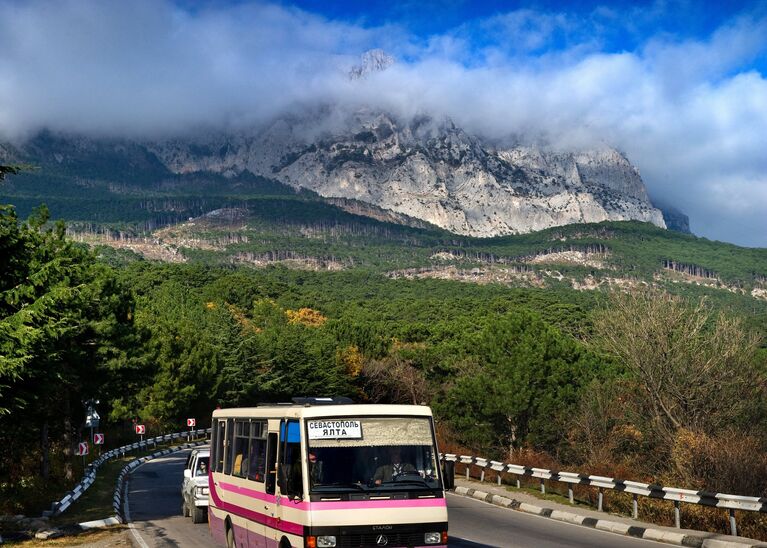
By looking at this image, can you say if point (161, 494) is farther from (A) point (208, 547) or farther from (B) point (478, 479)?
(A) point (208, 547)

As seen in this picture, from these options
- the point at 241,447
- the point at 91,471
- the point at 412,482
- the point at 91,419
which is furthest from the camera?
the point at 91,419

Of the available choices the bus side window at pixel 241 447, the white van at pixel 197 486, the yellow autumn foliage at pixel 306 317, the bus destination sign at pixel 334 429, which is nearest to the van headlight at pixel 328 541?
the bus destination sign at pixel 334 429

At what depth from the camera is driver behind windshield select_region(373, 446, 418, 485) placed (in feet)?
44.0

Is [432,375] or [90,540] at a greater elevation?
[432,375]

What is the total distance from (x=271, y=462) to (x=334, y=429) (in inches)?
65.5

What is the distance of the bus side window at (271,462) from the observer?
1445 cm

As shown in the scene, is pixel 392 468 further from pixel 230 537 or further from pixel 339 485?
pixel 230 537

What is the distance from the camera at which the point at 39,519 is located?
24625 millimetres

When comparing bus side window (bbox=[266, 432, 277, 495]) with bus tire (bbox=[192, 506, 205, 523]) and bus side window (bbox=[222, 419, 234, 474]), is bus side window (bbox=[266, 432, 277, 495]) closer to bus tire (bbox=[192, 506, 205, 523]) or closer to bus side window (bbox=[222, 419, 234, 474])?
bus side window (bbox=[222, 419, 234, 474])

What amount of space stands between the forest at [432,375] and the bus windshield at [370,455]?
7336 mm

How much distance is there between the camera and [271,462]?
48.1 feet

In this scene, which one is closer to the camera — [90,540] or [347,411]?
[347,411]

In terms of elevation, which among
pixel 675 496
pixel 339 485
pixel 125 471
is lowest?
pixel 125 471

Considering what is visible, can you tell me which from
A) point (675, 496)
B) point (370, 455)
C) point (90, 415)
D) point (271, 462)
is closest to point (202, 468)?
point (271, 462)
